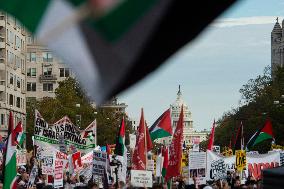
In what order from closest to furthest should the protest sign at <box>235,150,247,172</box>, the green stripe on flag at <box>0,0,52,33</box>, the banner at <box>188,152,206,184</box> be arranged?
the green stripe on flag at <box>0,0,52,33</box>, the banner at <box>188,152,206,184</box>, the protest sign at <box>235,150,247,172</box>

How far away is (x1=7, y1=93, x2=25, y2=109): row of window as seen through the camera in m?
87.3

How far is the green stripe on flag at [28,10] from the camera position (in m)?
2.42

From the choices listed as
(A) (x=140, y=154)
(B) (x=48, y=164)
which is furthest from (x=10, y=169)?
(B) (x=48, y=164)

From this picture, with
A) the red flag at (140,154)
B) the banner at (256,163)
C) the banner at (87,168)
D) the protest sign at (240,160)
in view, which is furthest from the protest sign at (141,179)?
the protest sign at (240,160)

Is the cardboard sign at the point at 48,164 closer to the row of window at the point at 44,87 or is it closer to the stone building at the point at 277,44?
the row of window at the point at 44,87

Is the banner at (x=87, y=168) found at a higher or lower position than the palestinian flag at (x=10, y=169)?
lower

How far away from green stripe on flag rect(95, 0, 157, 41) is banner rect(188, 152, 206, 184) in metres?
19.1

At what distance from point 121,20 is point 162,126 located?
69.0 feet

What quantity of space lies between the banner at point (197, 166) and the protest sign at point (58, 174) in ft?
11.3

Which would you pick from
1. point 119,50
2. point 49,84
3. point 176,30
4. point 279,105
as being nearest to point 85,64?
point 119,50

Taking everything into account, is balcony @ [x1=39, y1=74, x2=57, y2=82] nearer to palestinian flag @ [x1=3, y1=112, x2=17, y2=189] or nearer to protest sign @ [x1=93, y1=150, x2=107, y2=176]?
protest sign @ [x1=93, y1=150, x2=107, y2=176]

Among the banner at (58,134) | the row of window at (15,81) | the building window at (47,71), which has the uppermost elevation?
the building window at (47,71)

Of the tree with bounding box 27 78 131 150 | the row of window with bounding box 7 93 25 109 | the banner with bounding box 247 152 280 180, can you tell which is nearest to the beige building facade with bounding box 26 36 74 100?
the tree with bounding box 27 78 131 150

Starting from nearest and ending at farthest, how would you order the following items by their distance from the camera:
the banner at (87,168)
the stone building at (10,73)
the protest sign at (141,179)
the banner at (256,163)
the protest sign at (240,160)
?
1. the protest sign at (141,179)
2. the banner at (87,168)
3. the protest sign at (240,160)
4. the banner at (256,163)
5. the stone building at (10,73)
